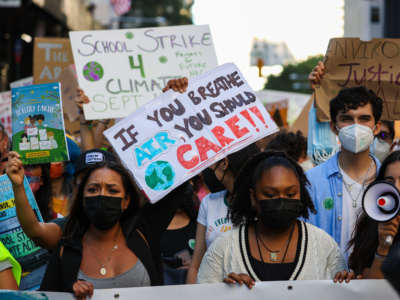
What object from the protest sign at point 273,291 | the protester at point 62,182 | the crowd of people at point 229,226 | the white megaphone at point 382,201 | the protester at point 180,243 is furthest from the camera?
the protester at point 62,182

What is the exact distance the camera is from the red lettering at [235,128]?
413 cm

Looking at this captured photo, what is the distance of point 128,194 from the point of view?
369 cm

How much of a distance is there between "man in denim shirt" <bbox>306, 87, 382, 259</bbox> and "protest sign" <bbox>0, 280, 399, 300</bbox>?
759 millimetres

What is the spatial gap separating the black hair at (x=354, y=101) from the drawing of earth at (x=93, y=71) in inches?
90.1

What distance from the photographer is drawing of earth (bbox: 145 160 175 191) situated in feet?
12.6

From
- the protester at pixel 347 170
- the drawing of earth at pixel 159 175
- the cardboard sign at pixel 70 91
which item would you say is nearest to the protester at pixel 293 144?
the protester at pixel 347 170

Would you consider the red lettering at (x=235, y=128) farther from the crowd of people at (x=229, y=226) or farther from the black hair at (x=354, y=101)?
the black hair at (x=354, y=101)

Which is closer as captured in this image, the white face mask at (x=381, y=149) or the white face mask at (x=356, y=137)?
the white face mask at (x=356, y=137)

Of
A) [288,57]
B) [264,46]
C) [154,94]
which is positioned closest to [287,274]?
[154,94]

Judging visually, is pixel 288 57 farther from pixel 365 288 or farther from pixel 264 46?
pixel 365 288

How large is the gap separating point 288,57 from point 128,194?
99765mm

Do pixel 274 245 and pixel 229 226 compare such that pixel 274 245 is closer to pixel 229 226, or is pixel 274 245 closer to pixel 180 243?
pixel 229 226

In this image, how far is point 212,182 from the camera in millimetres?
4266

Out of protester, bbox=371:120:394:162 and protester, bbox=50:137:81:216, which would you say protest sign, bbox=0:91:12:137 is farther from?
protester, bbox=371:120:394:162
